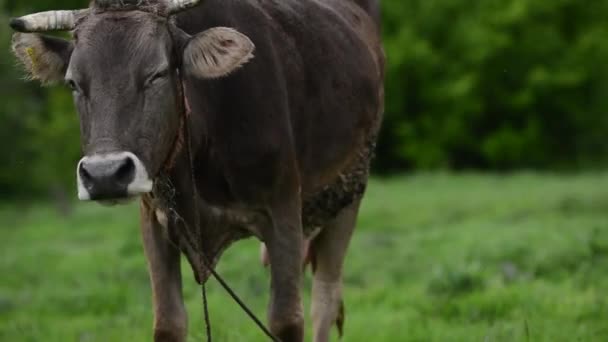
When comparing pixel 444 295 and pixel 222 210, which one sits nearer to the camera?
pixel 222 210

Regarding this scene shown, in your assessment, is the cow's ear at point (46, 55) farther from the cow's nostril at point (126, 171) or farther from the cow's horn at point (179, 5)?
the cow's nostril at point (126, 171)

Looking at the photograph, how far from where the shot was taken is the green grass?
708 cm

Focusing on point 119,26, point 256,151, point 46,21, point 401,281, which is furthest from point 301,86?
point 401,281

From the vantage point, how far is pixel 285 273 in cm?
515

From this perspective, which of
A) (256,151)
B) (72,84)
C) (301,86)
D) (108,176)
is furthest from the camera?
(301,86)

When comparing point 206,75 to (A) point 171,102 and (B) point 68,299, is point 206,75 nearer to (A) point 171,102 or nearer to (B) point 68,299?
(A) point 171,102

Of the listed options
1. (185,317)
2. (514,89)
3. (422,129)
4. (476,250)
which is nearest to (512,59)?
(514,89)

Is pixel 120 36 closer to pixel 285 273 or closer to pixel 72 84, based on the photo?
pixel 72 84

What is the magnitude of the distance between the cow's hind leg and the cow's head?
2.59m

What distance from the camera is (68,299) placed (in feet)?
30.7

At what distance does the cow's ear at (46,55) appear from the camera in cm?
449

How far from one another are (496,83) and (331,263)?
3633 centimetres

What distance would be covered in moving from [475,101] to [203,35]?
38028mm

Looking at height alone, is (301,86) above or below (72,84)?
below
